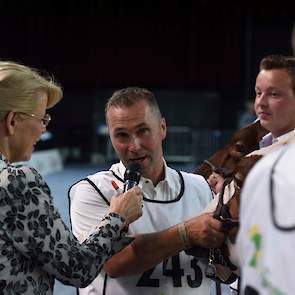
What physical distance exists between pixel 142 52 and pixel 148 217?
47.2 ft

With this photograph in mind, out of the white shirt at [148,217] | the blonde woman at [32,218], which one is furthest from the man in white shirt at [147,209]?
the blonde woman at [32,218]

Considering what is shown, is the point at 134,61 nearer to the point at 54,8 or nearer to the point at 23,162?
the point at 54,8

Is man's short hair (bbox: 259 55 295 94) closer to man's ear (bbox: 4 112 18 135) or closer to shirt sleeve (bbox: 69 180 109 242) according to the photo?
shirt sleeve (bbox: 69 180 109 242)

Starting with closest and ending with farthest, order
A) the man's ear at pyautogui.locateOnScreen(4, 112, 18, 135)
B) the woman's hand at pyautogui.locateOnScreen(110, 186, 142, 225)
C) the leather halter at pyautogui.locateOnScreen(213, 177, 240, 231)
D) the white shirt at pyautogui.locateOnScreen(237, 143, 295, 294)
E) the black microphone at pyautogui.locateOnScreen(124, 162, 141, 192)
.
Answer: the white shirt at pyautogui.locateOnScreen(237, 143, 295, 294)
the leather halter at pyautogui.locateOnScreen(213, 177, 240, 231)
the man's ear at pyautogui.locateOnScreen(4, 112, 18, 135)
the woman's hand at pyautogui.locateOnScreen(110, 186, 142, 225)
the black microphone at pyautogui.locateOnScreen(124, 162, 141, 192)

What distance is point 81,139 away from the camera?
15766 mm

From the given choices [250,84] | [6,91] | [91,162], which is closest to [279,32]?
[250,84]

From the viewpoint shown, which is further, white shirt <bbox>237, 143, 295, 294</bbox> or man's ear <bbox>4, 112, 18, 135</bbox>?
man's ear <bbox>4, 112, 18, 135</bbox>

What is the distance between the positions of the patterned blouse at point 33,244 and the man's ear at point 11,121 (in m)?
0.08

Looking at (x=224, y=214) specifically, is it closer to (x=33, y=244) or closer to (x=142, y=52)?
(x=33, y=244)

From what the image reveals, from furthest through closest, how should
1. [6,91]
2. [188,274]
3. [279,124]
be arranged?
1. [279,124]
2. [188,274]
3. [6,91]

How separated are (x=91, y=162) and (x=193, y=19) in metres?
4.21

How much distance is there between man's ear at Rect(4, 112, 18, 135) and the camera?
5.20ft

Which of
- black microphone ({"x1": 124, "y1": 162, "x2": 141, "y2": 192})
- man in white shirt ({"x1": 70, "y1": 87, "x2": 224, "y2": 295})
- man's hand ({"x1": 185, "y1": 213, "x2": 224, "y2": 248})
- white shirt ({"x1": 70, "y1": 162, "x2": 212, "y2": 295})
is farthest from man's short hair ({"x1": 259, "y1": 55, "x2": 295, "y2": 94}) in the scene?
man's hand ({"x1": 185, "y1": 213, "x2": 224, "y2": 248})

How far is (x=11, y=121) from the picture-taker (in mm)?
1594
